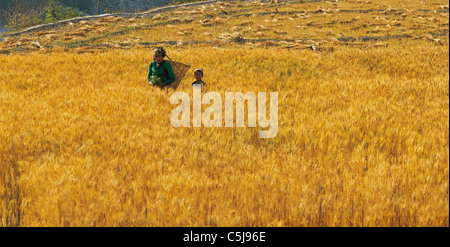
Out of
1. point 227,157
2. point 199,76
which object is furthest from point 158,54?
point 227,157

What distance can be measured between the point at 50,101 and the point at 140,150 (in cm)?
324

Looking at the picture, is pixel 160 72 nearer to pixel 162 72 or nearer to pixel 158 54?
pixel 162 72

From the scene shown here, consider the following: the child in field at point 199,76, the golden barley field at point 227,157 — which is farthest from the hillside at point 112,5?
the golden barley field at point 227,157

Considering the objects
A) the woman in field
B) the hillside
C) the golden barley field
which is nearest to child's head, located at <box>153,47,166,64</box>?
the woman in field

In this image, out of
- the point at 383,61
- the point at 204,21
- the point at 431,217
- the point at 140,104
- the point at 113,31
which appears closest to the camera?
the point at 431,217

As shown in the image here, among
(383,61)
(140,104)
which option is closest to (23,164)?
(140,104)

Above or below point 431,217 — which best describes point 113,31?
above

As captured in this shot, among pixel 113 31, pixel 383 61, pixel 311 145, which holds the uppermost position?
pixel 113 31

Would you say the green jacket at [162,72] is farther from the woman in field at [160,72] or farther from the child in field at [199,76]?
the child in field at [199,76]

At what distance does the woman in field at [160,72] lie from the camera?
23.4ft

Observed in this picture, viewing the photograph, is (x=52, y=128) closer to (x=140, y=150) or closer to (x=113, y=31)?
(x=140, y=150)

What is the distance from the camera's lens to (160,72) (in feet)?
23.8
